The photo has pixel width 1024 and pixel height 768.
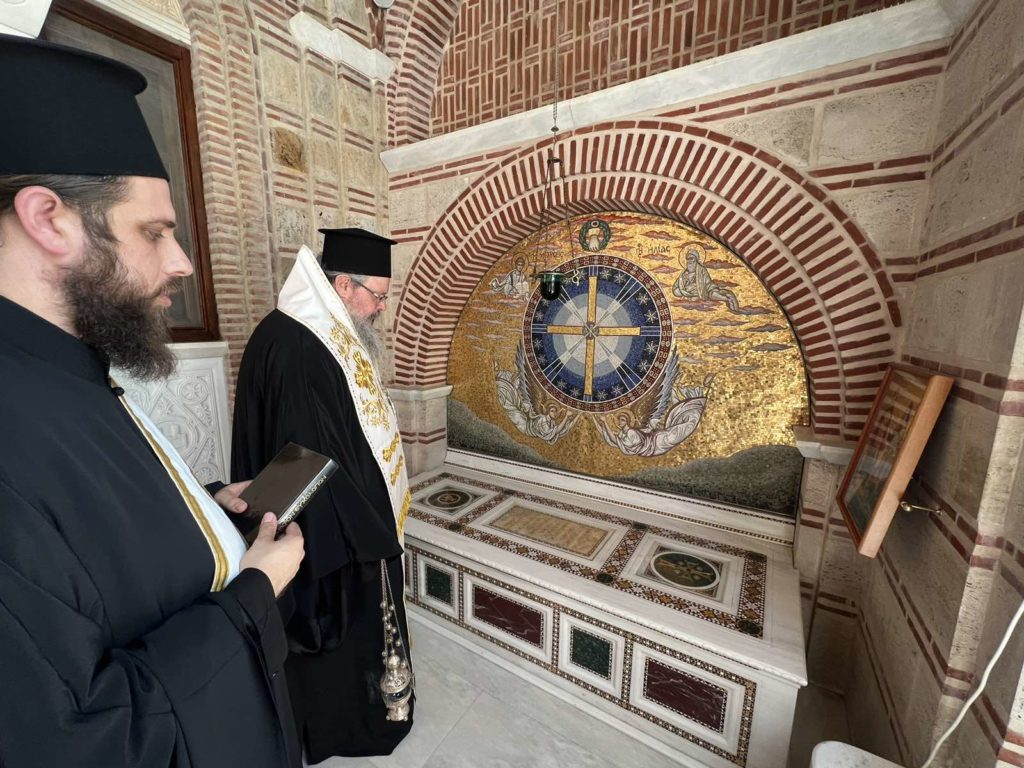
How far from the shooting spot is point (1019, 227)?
53.2 inches

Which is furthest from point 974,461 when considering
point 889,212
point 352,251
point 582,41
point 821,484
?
point 582,41

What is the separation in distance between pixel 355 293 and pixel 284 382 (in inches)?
30.2

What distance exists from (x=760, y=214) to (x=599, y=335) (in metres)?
1.35

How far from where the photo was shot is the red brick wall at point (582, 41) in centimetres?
269

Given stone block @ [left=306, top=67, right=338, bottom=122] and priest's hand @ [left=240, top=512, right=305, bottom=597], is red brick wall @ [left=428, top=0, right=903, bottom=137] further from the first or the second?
priest's hand @ [left=240, top=512, right=305, bottom=597]

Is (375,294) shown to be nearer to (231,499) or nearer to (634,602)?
(231,499)

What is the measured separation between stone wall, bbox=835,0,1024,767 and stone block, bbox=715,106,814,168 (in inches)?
21.3

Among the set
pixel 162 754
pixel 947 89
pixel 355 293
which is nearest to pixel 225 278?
pixel 355 293

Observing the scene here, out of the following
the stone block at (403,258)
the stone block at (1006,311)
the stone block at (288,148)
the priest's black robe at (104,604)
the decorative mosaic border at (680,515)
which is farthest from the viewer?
the stone block at (403,258)

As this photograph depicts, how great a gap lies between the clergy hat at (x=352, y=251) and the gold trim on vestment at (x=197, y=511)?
153 cm

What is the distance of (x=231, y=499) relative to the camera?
4.79 feet

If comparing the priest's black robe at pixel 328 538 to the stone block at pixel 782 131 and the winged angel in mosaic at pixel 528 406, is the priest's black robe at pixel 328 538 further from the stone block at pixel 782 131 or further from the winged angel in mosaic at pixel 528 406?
the stone block at pixel 782 131

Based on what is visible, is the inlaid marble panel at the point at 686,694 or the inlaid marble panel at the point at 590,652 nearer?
the inlaid marble panel at the point at 686,694

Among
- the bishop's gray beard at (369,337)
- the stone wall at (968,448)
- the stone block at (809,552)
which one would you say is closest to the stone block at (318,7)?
the bishop's gray beard at (369,337)
